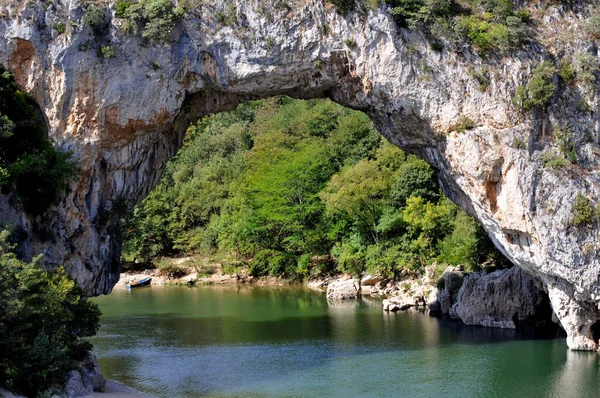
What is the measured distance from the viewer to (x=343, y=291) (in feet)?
161

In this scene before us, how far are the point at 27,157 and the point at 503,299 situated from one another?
23233 mm

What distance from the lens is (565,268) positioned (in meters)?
29.5

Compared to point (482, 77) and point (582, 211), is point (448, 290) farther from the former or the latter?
point (482, 77)

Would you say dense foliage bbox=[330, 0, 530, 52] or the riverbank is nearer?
the riverbank

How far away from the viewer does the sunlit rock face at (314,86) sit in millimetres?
29469

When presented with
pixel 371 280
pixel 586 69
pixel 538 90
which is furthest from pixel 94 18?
pixel 371 280

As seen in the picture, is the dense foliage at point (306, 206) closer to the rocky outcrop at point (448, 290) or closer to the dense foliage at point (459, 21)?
the rocky outcrop at point (448, 290)

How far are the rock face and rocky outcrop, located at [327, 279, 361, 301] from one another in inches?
440

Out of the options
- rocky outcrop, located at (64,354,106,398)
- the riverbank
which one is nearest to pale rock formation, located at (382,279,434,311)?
the riverbank

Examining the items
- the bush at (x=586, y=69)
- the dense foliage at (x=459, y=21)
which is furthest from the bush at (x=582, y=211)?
the dense foliage at (x=459, y=21)

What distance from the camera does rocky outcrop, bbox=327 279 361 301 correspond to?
48719 mm

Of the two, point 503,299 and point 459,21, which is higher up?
point 459,21

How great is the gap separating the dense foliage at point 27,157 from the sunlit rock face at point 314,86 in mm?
668

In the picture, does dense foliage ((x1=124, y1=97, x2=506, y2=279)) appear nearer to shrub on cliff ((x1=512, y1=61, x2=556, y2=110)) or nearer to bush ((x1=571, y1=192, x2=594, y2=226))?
bush ((x1=571, y1=192, x2=594, y2=226))
